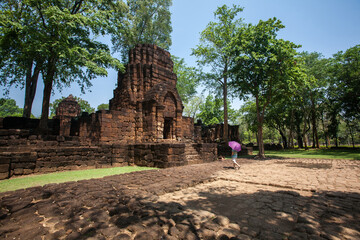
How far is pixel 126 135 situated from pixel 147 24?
1985 centimetres

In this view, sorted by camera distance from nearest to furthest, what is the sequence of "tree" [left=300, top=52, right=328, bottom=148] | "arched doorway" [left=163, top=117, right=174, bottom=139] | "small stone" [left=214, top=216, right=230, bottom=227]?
"small stone" [left=214, top=216, right=230, bottom=227] → "arched doorway" [left=163, top=117, right=174, bottom=139] → "tree" [left=300, top=52, right=328, bottom=148]

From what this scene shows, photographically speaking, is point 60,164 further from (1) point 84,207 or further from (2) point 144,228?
(2) point 144,228

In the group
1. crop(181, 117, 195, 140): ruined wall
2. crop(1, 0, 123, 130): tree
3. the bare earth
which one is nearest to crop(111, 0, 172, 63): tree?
crop(1, 0, 123, 130): tree

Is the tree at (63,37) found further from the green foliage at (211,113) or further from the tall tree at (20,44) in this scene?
the green foliage at (211,113)

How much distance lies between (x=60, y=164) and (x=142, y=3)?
25234mm

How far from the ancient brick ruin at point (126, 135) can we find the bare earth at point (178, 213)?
3.66m

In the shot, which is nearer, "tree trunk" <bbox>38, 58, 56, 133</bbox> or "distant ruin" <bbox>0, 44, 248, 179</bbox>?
"distant ruin" <bbox>0, 44, 248, 179</bbox>

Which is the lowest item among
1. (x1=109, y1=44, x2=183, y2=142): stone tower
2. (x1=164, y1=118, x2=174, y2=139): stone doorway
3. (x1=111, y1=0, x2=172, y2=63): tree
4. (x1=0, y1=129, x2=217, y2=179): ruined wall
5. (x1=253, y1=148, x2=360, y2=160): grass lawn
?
(x1=253, y1=148, x2=360, y2=160): grass lawn

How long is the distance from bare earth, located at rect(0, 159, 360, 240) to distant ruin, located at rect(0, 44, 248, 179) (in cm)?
372

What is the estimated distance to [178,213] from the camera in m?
3.09

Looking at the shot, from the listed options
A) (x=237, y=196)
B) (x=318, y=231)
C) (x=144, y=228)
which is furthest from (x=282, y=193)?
(x=144, y=228)

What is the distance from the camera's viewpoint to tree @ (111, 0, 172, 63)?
2500 cm

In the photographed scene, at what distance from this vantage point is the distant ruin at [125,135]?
7.68 metres

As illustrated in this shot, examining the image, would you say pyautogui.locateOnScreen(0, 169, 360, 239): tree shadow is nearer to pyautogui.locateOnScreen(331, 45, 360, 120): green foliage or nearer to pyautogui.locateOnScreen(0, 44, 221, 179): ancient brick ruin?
pyautogui.locateOnScreen(0, 44, 221, 179): ancient brick ruin
